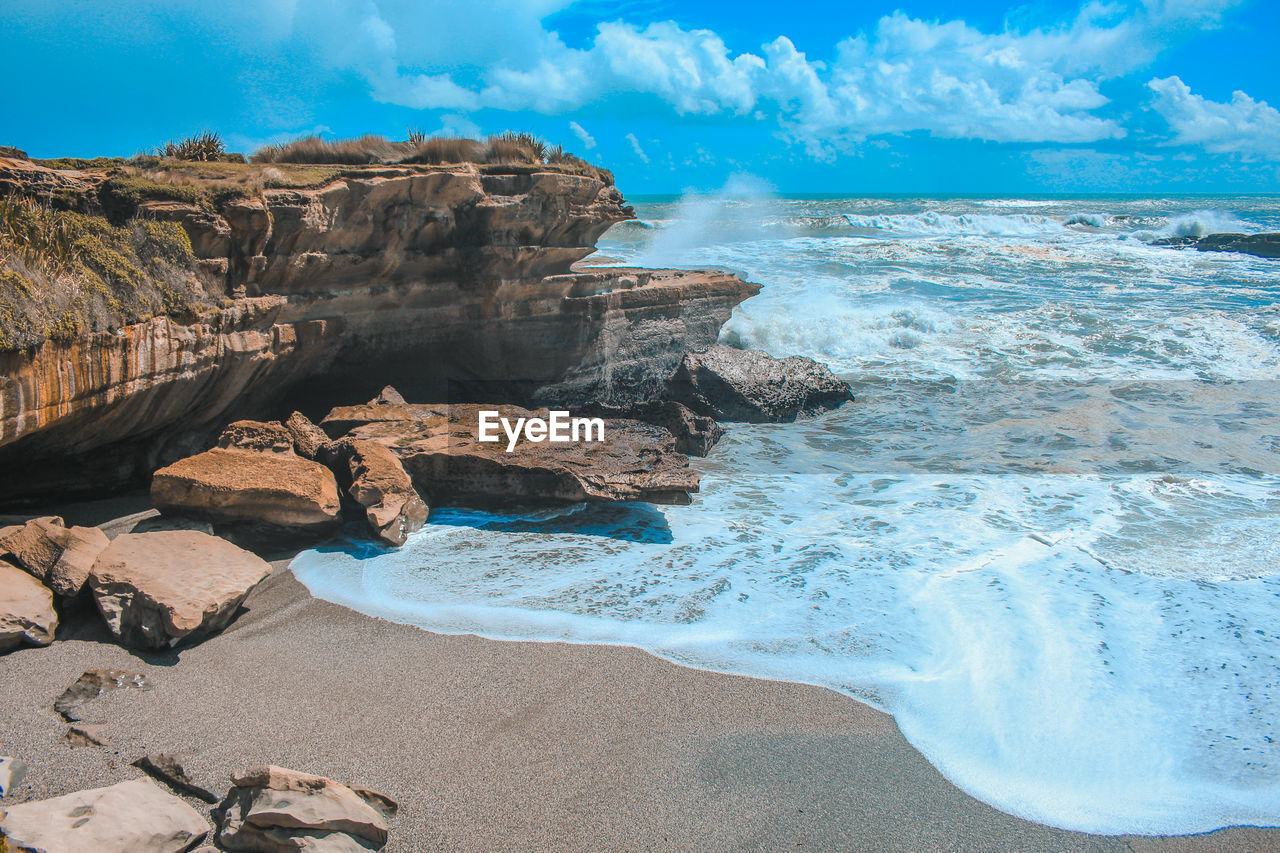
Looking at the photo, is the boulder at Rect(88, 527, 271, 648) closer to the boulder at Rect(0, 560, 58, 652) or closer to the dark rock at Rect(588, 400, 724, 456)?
the boulder at Rect(0, 560, 58, 652)

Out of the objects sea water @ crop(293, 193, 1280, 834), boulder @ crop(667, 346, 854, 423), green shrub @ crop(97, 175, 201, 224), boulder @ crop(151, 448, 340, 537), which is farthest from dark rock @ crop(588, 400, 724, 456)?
green shrub @ crop(97, 175, 201, 224)

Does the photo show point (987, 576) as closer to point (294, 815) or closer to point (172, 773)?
point (294, 815)

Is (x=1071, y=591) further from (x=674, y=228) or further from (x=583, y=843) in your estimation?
(x=674, y=228)

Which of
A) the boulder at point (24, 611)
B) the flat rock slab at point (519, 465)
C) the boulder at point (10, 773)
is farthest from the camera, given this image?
the flat rock slab at point (519, 465)

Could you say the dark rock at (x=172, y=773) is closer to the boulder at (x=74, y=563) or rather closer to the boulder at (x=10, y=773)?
the boulder at (x=10, y=773)

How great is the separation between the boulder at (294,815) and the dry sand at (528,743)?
17cm

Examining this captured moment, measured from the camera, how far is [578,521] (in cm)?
615

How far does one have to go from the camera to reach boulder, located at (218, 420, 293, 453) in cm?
575

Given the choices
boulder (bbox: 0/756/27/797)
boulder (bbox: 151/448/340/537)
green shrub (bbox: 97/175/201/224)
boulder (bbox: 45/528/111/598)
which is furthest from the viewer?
green shrub (bbox: 97/175/201/224)

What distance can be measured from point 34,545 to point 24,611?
1.91 ft

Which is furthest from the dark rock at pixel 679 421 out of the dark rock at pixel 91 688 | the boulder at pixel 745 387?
the dark rock at pixel 91 688

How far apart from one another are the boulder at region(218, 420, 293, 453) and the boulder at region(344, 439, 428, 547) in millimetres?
466

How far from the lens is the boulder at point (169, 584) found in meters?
3.99

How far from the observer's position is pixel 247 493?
16.9 ft
